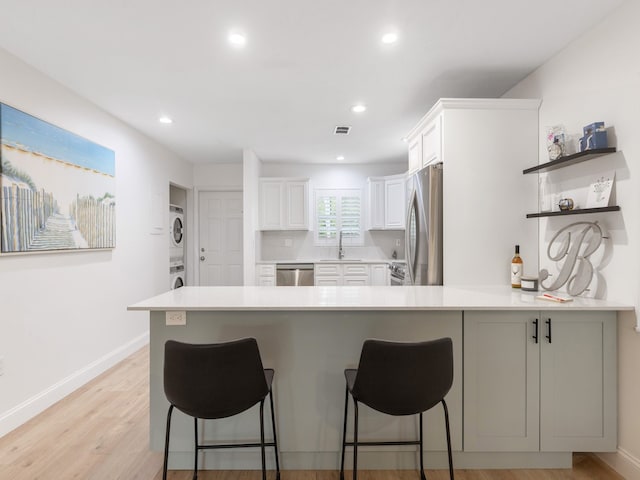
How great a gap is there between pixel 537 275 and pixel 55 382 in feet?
12.3

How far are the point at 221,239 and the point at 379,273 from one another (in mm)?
2705

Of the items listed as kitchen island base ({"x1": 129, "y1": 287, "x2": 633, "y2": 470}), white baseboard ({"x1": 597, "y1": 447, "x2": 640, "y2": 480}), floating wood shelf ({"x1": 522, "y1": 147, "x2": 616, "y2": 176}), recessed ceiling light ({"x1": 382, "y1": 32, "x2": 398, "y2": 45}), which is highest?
recessed ceiling light ({"x1": 382, "y1": 32, "x2": 398, "y2": 45})

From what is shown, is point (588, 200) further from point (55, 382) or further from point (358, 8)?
point (55, 382)

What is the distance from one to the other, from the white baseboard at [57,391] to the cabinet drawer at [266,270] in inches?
75.4

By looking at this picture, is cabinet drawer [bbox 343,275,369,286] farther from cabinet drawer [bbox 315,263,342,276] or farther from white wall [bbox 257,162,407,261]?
white wall [bbox 257,162,407,261]

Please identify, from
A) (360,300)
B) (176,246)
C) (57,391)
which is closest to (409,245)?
(360,300)

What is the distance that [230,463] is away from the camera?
6.32 ft

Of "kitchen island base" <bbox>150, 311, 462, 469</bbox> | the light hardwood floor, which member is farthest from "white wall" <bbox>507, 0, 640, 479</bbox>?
"kitchen island base" <bbox>150, 311, 462, 469</bbox>

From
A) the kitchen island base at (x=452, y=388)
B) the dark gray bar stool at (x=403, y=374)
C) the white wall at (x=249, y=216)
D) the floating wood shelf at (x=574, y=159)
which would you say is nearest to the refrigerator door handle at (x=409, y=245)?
the floating wood shelf at (x=574, y=159)

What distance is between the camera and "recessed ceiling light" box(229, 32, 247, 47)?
6.91 ft

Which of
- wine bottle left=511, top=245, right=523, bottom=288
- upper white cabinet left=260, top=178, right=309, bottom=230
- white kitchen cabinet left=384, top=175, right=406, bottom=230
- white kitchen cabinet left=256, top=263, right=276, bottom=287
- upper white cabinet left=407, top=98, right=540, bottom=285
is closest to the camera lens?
wine bottle left=511, top=245, right=523, bottom=288

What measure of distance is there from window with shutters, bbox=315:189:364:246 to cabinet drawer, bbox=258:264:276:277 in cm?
93

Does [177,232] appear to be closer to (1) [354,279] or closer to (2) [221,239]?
(2) [221,239]

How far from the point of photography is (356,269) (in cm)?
523
